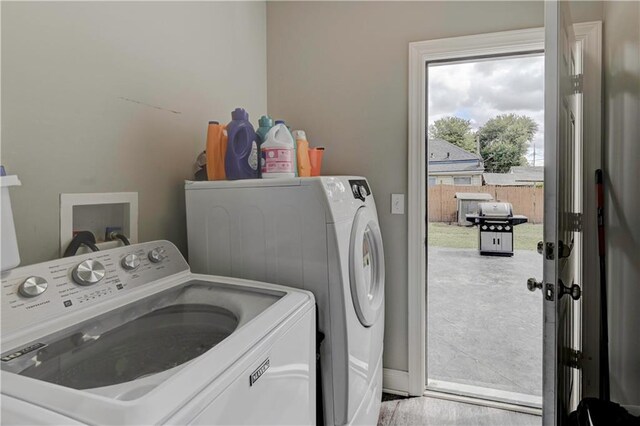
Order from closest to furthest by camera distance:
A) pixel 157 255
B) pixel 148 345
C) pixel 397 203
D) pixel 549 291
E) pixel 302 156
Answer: pixel 148 345
pixel 549 291
pixel 157 255
pixel 302 156
pixel 397 203

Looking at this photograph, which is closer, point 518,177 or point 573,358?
point 573,358

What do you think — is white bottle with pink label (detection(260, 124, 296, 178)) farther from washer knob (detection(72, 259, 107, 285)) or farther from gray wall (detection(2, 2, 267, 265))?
washer knob (detection(72, 259, 107, 285))

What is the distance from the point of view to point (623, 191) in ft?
4.71

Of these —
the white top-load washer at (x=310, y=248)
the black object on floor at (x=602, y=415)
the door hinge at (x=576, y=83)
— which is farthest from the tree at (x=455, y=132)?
the black object on floor at (x=602, y=415)

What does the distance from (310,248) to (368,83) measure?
4.45ft

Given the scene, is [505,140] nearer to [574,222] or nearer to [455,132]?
[455,132]

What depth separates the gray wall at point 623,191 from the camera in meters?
1.33

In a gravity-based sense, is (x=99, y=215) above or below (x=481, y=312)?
above

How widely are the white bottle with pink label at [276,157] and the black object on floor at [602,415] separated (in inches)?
54.3

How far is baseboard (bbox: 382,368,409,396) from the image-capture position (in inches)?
85.6

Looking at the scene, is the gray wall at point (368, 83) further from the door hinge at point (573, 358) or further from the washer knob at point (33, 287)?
the washer knob at point (33, 287)

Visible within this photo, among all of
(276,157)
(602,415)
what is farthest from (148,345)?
(602,415)

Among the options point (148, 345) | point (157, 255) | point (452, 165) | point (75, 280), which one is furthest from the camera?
point (452, 165)

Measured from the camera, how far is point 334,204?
4.22 ft
